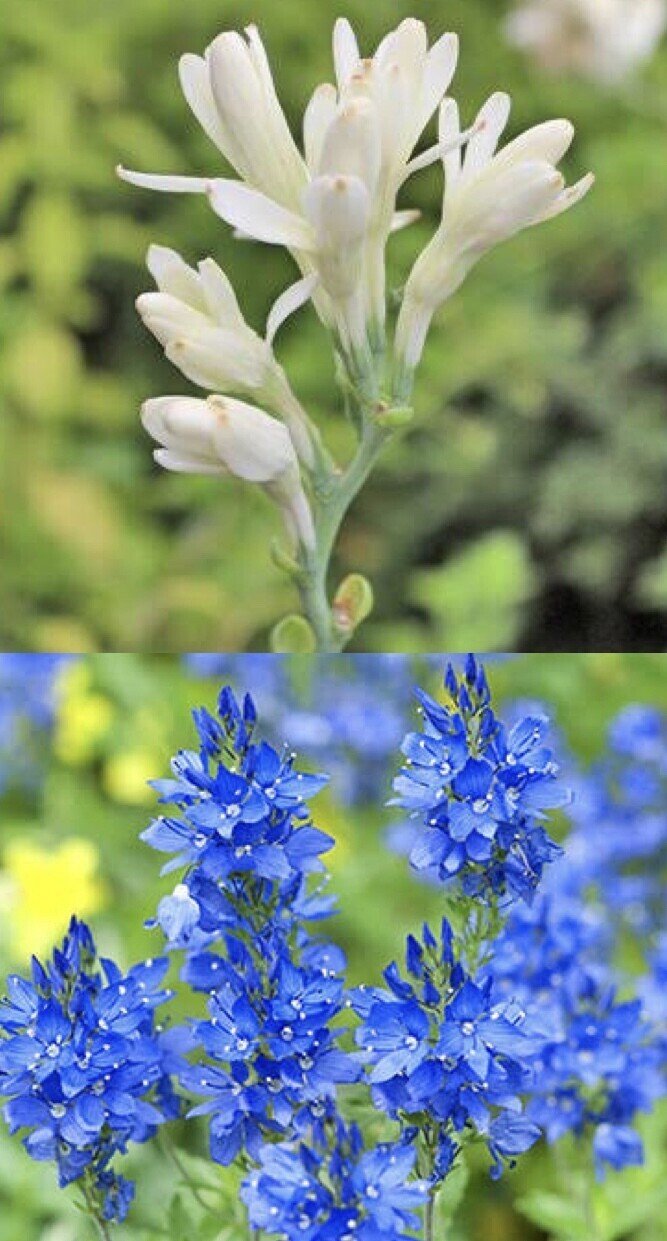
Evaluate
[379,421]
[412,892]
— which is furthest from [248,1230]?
[412,892]

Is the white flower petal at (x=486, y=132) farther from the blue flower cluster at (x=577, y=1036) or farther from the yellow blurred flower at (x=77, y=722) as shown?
the yellow blurred flower at (x=77, y=722)

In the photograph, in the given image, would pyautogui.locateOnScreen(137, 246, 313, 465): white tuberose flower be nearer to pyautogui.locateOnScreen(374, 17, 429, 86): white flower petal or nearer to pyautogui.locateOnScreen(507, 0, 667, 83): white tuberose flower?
pyautogui.locateOnScreen(374, 17, 429, 86): white flower petal

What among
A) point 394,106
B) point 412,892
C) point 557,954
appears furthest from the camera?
point 412,892

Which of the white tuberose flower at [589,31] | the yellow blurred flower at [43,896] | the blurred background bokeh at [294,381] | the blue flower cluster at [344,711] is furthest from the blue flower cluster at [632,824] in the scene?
the white tuberose flower at [589,31]

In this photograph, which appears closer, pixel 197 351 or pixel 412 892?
pixel 197 351

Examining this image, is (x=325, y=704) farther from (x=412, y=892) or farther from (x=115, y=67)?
(x=115, y=67)

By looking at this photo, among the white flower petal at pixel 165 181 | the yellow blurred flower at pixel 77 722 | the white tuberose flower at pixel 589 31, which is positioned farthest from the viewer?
the white tuberose flower at pixel 589 31

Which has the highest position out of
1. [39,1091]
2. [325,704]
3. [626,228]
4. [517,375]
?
[626,228]
